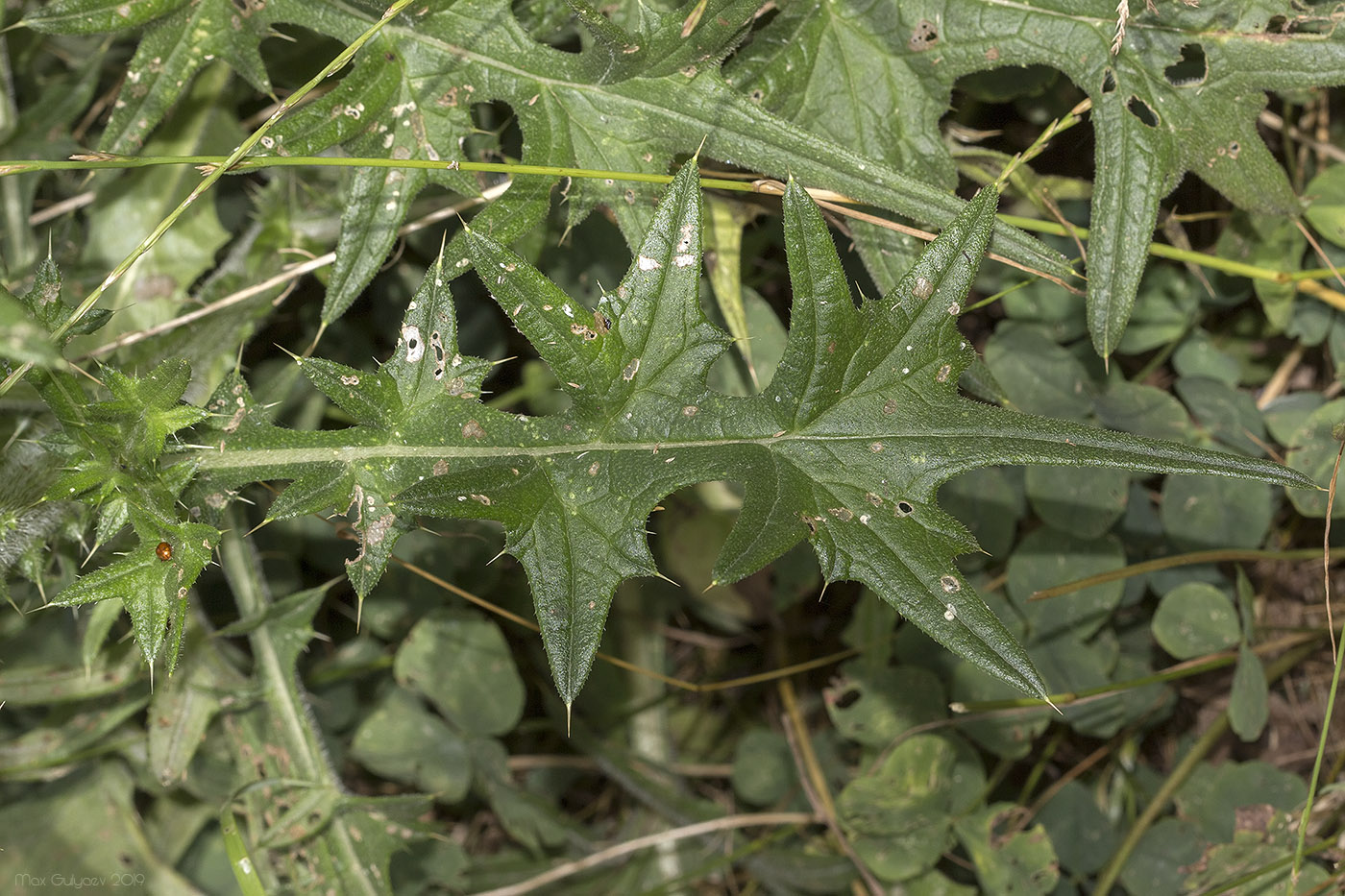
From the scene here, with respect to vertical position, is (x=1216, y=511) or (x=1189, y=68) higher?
(x=1189, y=68)

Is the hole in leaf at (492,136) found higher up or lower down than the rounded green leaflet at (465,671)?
higher up

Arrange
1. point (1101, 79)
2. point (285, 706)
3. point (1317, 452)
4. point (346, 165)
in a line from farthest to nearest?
point (1317, 452) → point (285, 706) → point (1101, 79) → point (346, 165)

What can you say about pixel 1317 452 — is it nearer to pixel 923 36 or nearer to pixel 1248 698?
pixel 1248 698

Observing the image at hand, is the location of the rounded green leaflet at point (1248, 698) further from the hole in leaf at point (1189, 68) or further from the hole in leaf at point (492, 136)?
the hole in leaf at point (492, 136)

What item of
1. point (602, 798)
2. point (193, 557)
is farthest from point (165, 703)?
point (602, 798)

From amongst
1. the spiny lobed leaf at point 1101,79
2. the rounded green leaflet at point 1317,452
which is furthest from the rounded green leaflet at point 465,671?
the rounded green leaflet at point 1317,452

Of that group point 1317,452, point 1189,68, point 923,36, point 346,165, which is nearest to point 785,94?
point 923,36
